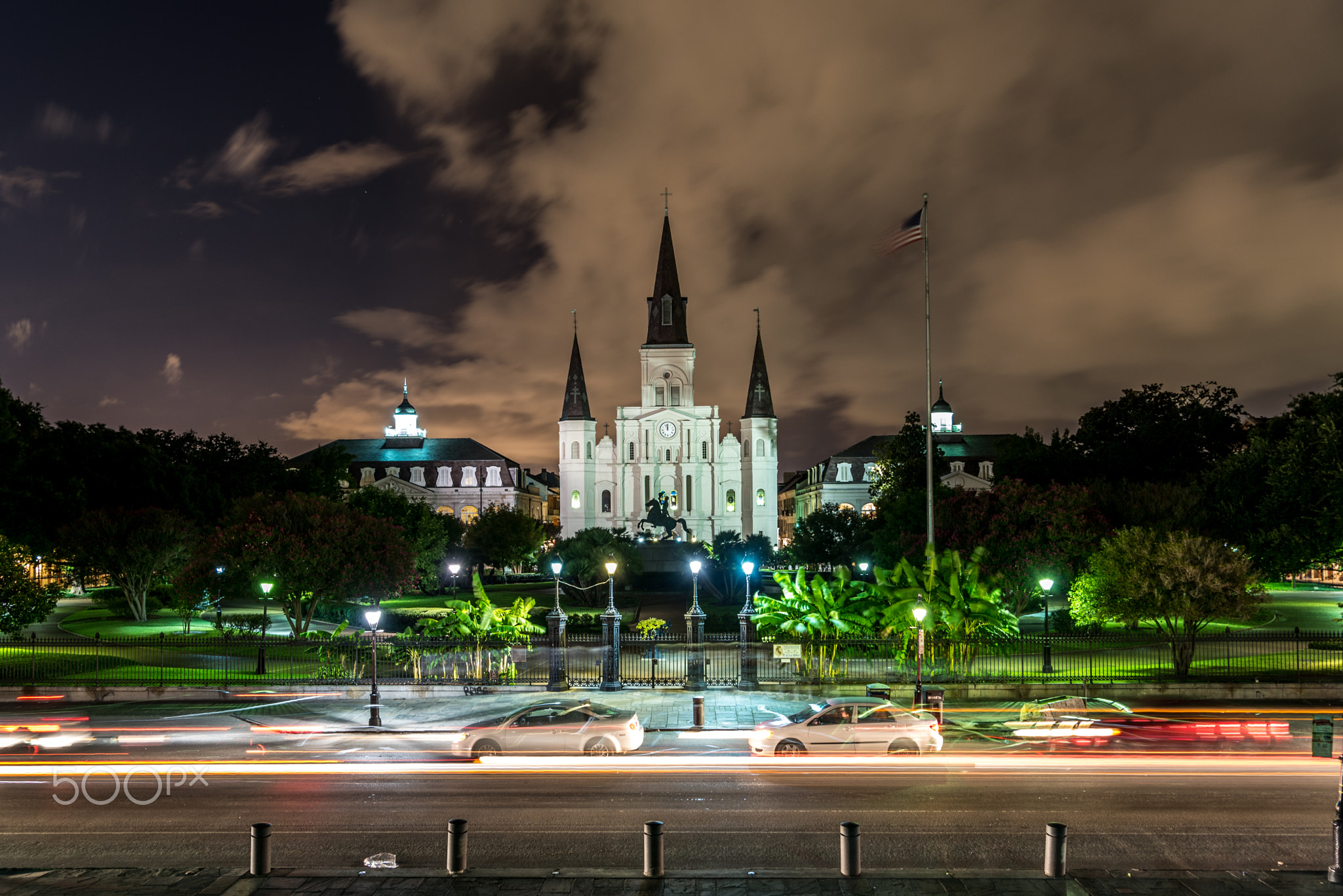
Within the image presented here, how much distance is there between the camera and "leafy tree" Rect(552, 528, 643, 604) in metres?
47.9

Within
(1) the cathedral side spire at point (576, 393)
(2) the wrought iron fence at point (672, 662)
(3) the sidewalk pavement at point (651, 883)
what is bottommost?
(2) the wrought iron fence at point (672, 662)

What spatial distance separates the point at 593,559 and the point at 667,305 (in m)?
63.4

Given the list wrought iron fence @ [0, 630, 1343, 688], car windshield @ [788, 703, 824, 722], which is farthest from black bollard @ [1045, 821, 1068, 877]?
wrought iron fence @ [0, 630, 1343, 688]

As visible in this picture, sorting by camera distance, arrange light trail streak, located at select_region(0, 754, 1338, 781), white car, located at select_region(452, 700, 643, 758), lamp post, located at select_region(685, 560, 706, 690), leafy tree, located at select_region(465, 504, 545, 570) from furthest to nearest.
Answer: leafy tree, located at select_region(465, 504, 545, 570)
lamp post, located at select_region(685, 560, 706, 690)
white car, located at select_region(452, 700, 643, 758)
light trail streak, located at select_region(0, 754, 1338, 781)

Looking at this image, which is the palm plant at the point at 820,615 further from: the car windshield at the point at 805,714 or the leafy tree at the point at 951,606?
the car windshield at the point at 805,714

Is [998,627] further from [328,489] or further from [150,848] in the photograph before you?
[328,489]

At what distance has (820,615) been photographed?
2556 centimetres

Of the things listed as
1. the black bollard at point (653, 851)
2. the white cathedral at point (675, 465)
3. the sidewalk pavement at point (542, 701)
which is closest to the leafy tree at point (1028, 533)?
the sidewalk pavement at point (542, 701)

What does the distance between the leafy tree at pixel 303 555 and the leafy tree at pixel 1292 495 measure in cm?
3483

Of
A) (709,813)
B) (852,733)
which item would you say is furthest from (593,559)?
(709,813)

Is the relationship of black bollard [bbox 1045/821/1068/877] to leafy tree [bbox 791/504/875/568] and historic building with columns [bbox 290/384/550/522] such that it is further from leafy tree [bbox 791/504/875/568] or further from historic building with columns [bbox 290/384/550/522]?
historic building with columns [bbox 290/384/550/522]

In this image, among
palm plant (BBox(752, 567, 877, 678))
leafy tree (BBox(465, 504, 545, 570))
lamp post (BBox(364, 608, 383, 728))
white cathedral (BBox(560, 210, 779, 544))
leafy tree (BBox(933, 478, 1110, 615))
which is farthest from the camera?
white cathedral (BBox(560, 210, 779, 544))

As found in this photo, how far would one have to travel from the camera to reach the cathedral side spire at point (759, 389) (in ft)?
334

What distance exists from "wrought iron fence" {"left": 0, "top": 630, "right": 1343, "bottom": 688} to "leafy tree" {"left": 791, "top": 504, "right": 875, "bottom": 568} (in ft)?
72.8
